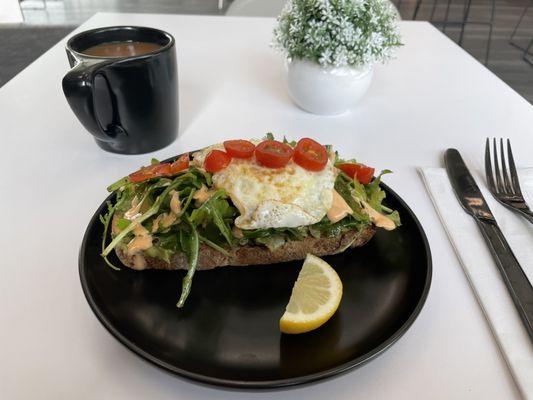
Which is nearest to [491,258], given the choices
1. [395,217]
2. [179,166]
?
[395,217]

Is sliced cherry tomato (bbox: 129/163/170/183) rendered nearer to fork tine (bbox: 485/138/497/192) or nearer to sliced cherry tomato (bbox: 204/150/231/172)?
sliced cherry tomato (bbox: 204/150/231/172)

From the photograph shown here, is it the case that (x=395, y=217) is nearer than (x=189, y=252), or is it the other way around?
(x=189, y=252)

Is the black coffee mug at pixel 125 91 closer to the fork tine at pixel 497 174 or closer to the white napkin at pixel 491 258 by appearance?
the white napkin at pixel 491 258

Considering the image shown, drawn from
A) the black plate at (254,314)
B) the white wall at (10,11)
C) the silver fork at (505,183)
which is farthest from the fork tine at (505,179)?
the white wall at (10,11)

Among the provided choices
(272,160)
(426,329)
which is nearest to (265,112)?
(272,160)

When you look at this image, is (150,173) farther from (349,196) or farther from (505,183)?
(505,183)

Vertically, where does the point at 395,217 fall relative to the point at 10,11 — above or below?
above
